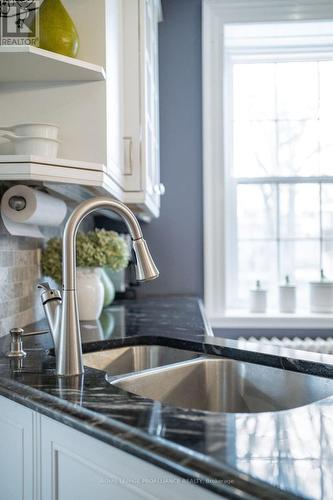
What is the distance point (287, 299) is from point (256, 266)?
0.27 meters

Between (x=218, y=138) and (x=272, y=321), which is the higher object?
(x=218, y=138)

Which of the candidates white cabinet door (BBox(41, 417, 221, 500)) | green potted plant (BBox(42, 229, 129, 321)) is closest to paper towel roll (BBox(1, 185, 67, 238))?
green potted plant (BBox(42, 229, 129, 321))

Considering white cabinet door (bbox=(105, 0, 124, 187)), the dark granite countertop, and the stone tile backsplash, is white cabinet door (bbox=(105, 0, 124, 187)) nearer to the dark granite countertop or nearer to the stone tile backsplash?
the stone tile backsplash

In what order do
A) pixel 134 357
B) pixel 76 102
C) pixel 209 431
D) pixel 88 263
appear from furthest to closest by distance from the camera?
pixel 88 263, pixel 134 357, pixel 76 102, pixel 209 431

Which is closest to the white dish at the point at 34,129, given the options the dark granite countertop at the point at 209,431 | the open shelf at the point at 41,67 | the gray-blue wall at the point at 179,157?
the open shelf at the point at 41,67

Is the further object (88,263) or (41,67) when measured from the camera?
(88,263)

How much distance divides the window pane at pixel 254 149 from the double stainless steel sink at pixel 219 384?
1729 millimetres

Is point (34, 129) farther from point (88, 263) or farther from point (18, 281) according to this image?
point (88, 263)

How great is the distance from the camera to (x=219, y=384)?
1.26 metres

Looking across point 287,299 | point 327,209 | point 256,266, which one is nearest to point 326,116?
point 327,209

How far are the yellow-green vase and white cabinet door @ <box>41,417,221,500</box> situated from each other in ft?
3.11

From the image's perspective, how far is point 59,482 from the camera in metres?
0.83

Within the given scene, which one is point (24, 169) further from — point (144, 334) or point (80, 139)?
point (144, 334)

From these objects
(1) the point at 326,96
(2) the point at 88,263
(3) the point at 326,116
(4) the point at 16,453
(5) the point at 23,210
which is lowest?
(4) the point at 16,453
